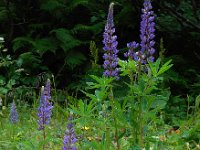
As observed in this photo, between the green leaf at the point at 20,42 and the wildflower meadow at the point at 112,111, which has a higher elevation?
the green leaf at the point at 20,42

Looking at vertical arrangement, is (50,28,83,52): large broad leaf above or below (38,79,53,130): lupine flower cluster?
above

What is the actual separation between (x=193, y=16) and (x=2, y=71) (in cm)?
280

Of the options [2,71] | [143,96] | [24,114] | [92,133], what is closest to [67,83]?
[2,71]

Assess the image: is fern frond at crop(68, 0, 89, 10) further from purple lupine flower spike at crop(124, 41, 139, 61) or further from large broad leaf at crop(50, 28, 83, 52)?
purple lupine flower spike at crop(124, 41, 139, 61)

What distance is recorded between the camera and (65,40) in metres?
6.39

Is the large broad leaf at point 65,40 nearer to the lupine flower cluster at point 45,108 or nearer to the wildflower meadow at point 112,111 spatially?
the wildflower meadow at point 112,111

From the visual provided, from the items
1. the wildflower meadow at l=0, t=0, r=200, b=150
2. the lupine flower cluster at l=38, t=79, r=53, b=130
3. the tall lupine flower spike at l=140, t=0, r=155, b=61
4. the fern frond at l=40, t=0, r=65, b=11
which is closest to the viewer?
the wildflower meadow at l=0, t=0, r=200, b=150

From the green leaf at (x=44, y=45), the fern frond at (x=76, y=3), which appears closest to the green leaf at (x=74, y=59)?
the green leaf at (x=44, y=45)

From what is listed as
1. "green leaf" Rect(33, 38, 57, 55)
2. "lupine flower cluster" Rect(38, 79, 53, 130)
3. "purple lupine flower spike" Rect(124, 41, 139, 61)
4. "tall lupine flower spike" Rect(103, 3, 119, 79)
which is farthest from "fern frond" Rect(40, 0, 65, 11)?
"tall lupine flower spike" Rect(103, 3, 119, 79)

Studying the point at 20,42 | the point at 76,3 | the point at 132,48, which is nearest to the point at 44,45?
the point at 20,42

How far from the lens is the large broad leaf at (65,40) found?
6411 mm

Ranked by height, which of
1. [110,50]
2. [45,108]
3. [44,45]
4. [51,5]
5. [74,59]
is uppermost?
[51,5]

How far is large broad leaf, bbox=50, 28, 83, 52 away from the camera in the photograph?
6.41 meters

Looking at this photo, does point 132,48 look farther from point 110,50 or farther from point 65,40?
point 65,40
